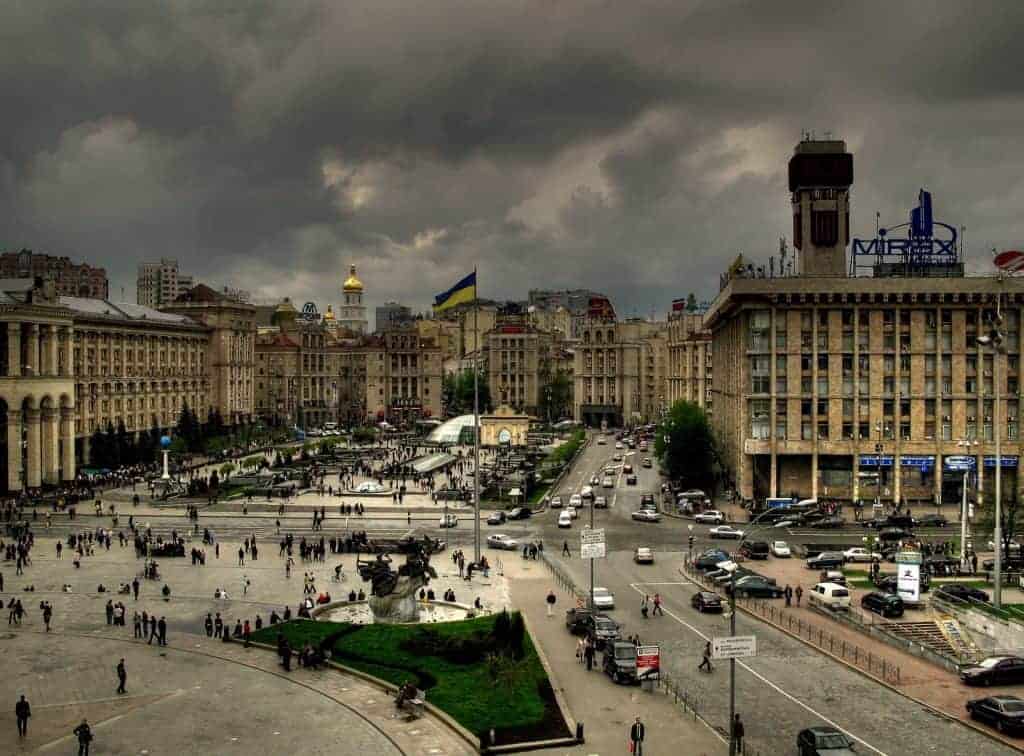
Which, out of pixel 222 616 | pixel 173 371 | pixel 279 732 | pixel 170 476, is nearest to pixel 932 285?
pixel 222 616

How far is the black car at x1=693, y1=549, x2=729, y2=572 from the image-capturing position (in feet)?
205

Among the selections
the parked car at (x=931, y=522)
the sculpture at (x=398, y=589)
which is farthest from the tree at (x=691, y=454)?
the sculpture at (x=398, y=589)

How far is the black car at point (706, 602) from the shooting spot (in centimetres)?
5228

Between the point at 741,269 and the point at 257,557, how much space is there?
6149 centimetres

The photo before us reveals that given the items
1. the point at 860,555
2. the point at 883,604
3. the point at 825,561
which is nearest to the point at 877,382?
the point at 860,555

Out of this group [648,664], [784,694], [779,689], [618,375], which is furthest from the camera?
[618,375]

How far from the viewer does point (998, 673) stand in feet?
132

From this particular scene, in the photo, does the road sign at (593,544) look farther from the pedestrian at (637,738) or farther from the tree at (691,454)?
the tree at (691,454)

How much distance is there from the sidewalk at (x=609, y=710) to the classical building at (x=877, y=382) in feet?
152

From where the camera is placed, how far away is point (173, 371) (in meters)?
153

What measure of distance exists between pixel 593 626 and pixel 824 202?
6284cm

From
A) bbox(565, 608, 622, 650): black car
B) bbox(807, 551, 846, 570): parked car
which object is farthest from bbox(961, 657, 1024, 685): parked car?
bbox(807, 551, 846, 570): parked car

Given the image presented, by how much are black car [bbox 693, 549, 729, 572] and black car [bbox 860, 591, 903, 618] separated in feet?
37.8

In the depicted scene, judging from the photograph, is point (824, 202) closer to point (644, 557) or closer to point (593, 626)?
point (644, 557)
